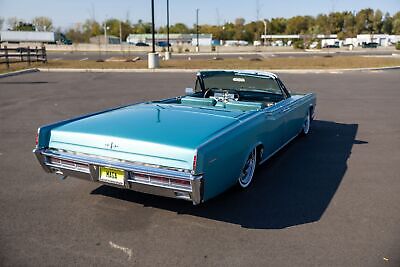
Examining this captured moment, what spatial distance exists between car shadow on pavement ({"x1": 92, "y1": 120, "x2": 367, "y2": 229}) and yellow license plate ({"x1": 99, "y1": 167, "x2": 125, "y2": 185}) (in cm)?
64

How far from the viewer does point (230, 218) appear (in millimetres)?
3629

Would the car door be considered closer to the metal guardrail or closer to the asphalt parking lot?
the asphalt parking lot

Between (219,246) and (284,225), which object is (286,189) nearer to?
(284,225)

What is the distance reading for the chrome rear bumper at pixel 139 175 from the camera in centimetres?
316

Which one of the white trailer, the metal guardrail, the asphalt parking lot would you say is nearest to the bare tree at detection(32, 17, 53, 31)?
the white trailer

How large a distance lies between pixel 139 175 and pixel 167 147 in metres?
0.37

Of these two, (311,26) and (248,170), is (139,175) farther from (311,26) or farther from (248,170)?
(311,26)

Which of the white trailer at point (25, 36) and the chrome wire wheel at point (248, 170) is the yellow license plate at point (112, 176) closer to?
the chrome wire wheel at point (248, 170)

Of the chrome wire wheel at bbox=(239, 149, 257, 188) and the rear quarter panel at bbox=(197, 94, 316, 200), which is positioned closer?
the rear quarter panel at bbox=(197, 94, 316, 200)

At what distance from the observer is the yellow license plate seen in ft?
11.0

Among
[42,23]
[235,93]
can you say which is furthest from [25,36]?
[235,93]

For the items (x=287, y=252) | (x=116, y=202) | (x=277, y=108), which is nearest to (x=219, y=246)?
(x=287, y=252)

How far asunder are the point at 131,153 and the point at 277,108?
2265 mm

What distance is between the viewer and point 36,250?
9.91 feet
